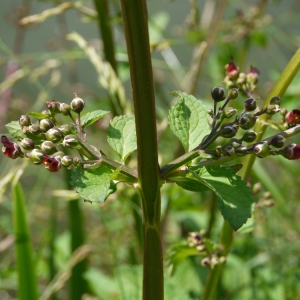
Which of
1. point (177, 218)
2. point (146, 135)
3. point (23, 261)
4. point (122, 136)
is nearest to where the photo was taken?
point (146, 135)

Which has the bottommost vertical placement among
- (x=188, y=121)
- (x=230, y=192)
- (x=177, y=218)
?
(x=230, y=192)

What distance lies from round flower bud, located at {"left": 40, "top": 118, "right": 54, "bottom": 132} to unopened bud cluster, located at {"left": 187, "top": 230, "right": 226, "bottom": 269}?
0.27 m

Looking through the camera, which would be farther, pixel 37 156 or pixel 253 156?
pixel 253 156

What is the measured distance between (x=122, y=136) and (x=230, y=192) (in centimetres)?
16

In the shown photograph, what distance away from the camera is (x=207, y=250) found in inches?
26.6

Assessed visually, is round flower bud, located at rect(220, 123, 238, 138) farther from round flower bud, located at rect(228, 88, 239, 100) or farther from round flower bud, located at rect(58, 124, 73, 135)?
round flower bud, located at rect(58, 124, 73, 135)

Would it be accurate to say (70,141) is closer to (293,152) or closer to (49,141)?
(49,141)

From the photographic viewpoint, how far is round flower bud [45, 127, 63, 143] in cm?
50

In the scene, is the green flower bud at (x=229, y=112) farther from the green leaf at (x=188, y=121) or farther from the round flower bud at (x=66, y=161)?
the round flower bud at (x=66, y=161)

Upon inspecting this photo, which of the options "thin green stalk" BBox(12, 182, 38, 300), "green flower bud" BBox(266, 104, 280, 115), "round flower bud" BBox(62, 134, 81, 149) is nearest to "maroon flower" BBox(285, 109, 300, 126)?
"green flower bud" BBox(266, 104, 280, 115)

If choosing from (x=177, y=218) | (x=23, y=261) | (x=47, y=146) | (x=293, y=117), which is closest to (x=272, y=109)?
(x=293, y=117)

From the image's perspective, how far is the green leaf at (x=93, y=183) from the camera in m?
0.46

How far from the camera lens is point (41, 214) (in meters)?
1.90

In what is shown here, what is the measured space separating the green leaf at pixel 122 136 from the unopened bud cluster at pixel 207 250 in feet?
0.60
